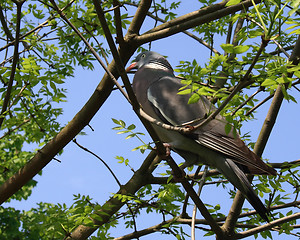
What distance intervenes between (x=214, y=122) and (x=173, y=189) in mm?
713

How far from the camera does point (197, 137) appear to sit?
3.37 m

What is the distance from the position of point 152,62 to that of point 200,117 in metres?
1.07

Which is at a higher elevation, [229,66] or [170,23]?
[170,23]

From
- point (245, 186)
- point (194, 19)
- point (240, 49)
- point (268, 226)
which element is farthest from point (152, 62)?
point (240, 49)

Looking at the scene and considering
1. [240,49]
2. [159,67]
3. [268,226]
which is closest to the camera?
[240,49]

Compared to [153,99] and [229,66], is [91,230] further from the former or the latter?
[229,66]

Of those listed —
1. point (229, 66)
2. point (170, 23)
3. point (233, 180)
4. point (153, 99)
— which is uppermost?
point (170, 23)

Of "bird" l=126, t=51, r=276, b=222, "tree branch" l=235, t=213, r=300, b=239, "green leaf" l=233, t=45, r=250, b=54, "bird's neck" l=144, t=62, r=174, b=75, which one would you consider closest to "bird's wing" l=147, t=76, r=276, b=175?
"bird" l=126, t=51, r=276, b=222

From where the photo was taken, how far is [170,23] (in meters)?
3.85

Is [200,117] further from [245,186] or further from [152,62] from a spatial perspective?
[152,62]

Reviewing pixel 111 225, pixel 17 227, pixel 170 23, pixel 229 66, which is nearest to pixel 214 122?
pixel 170 23

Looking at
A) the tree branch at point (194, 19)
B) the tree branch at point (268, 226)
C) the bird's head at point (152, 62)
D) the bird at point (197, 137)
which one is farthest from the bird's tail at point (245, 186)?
the bird's head at point (152, 62)

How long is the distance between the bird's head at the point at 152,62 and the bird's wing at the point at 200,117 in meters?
0.45

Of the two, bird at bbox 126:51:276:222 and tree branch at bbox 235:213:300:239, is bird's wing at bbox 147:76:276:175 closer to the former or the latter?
bird at bbox 126:51:276:222
